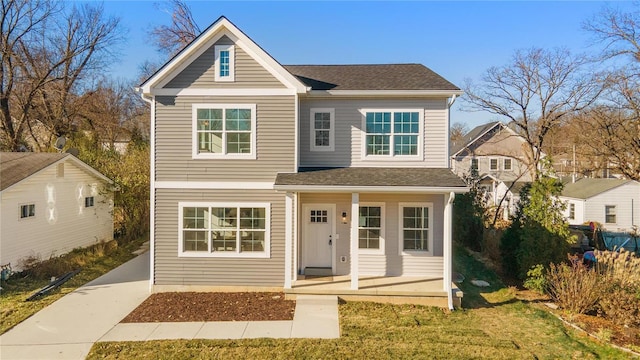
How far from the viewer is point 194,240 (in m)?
9.98

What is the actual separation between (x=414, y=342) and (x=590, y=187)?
25120 mm

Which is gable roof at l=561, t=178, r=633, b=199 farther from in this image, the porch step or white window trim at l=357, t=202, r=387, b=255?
the porch step

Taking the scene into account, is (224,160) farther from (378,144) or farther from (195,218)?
(378,144)

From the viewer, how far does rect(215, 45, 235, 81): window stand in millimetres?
9828

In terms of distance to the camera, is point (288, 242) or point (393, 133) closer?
point (288, 242)

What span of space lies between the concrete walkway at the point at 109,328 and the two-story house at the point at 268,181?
1.17 metres

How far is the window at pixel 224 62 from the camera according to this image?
9828 millimetres

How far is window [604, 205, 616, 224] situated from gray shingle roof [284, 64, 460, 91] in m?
20.4

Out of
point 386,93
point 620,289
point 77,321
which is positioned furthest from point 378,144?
point 77,321

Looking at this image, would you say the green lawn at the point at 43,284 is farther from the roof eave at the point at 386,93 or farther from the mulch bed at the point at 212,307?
the roof eave at the point at 386,93

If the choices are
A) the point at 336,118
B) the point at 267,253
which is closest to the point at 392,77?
the point at 336,118

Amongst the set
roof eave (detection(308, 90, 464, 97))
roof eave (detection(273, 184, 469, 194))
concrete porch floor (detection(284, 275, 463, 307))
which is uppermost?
roof eave (detection(308, 90, 464, 97))

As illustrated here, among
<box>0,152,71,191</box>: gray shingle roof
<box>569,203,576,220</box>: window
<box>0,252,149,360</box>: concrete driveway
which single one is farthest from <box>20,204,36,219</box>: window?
<box>569,203,576,220</box>: window

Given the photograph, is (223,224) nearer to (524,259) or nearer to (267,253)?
(267,253)
